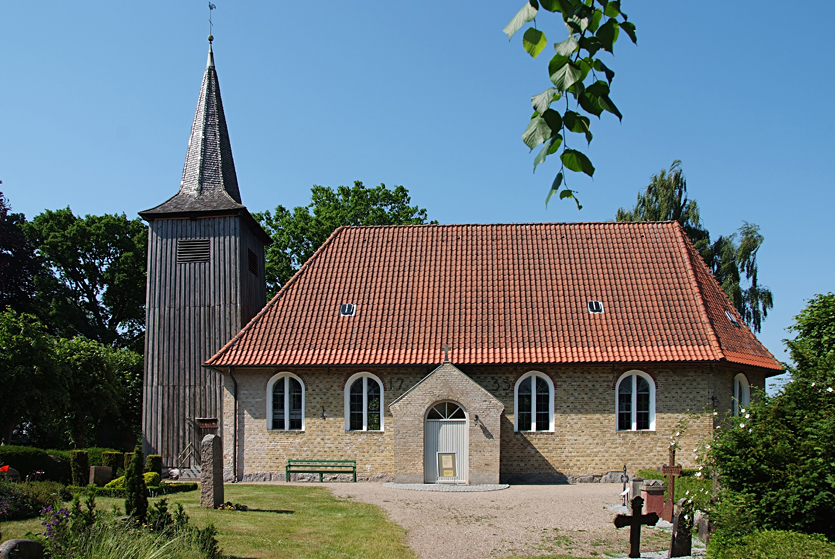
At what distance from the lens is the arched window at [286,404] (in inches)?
882

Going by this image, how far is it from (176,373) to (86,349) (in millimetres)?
7145

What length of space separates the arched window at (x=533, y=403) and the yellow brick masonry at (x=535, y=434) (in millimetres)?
179

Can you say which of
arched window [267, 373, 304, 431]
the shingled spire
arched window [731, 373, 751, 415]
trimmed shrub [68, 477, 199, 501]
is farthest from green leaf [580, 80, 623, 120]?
the shingled spire

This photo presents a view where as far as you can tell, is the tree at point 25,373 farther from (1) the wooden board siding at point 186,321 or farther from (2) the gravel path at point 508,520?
(2) the gravel path at point 508,520

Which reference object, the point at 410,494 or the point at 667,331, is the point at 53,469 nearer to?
the point at 410,494

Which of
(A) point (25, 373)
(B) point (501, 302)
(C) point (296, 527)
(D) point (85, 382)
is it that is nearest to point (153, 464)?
(A) point (25, 373)

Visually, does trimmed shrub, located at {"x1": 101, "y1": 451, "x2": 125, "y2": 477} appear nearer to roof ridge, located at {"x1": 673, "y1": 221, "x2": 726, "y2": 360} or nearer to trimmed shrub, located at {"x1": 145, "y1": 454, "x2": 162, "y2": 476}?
trimmed shrub, located at {"x1": 145, "y1": 454, "x2": 162, "y2": 476}

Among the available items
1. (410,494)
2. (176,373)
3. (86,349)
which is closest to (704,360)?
(410,494)

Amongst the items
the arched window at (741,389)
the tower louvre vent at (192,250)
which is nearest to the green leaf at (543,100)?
the arched window at (741,389)

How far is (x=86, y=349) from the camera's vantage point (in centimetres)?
2958

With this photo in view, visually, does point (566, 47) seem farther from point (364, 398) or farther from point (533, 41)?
point (364, 398)

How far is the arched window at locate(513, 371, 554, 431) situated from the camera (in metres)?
21.7

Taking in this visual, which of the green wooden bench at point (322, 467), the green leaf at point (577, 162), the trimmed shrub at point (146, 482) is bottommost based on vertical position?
the green wooden bench at point (322, 467)

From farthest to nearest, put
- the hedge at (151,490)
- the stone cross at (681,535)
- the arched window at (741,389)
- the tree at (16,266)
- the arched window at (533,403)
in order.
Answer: the tree at (16,266) < the arched window at (741,389) < the arched window at (533,403) < the hedge at (151,490) < the stone cross at (681,535)
